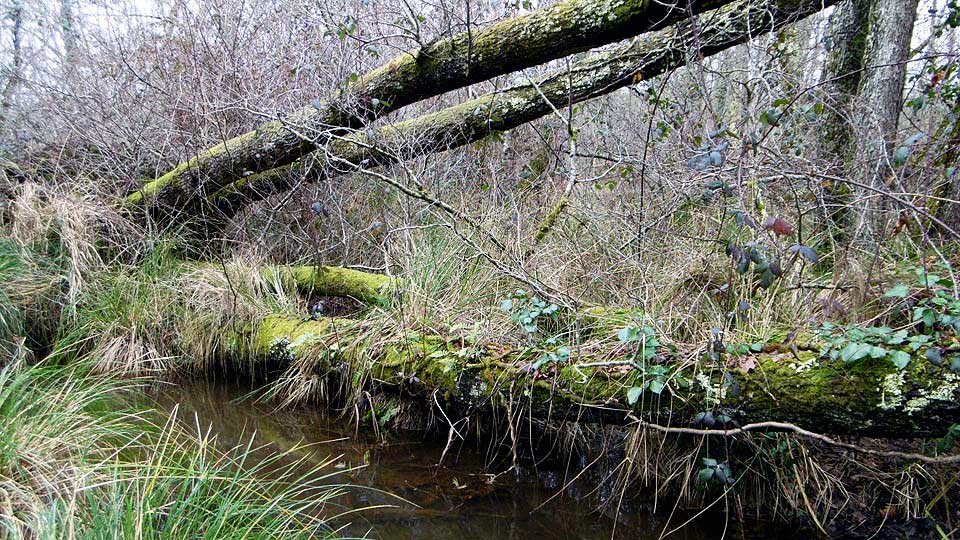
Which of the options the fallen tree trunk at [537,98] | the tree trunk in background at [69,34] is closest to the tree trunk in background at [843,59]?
the fallen tree trunk at [537,98]

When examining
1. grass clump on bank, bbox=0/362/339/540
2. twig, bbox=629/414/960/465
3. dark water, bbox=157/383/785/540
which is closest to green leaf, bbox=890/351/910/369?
twig, bbox=629/414/960/465

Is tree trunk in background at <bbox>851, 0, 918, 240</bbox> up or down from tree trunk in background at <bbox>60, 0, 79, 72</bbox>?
down

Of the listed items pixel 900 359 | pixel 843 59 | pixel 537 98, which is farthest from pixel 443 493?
pixel 843 59

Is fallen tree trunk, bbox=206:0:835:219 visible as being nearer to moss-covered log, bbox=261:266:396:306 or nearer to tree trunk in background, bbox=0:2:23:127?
moss-covered log, bbox=261:266:396:306

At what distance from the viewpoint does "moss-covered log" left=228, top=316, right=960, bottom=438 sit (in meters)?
1.92

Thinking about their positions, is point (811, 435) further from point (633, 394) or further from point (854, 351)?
point (633, 394)

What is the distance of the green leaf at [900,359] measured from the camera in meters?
1.87

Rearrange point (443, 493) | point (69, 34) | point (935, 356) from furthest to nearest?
point (69, 34) < point (443, 493) < point (935, 356)

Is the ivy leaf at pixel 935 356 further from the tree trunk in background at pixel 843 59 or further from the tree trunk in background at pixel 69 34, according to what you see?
the tree trunk in background at pixel 69 34

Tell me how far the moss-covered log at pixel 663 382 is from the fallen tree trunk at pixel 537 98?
1051 mm

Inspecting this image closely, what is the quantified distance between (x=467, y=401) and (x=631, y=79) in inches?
97.9

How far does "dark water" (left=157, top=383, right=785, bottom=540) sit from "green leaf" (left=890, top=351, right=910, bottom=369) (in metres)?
0.96

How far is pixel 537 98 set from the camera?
4.28 m

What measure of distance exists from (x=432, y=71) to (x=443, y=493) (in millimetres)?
2559
